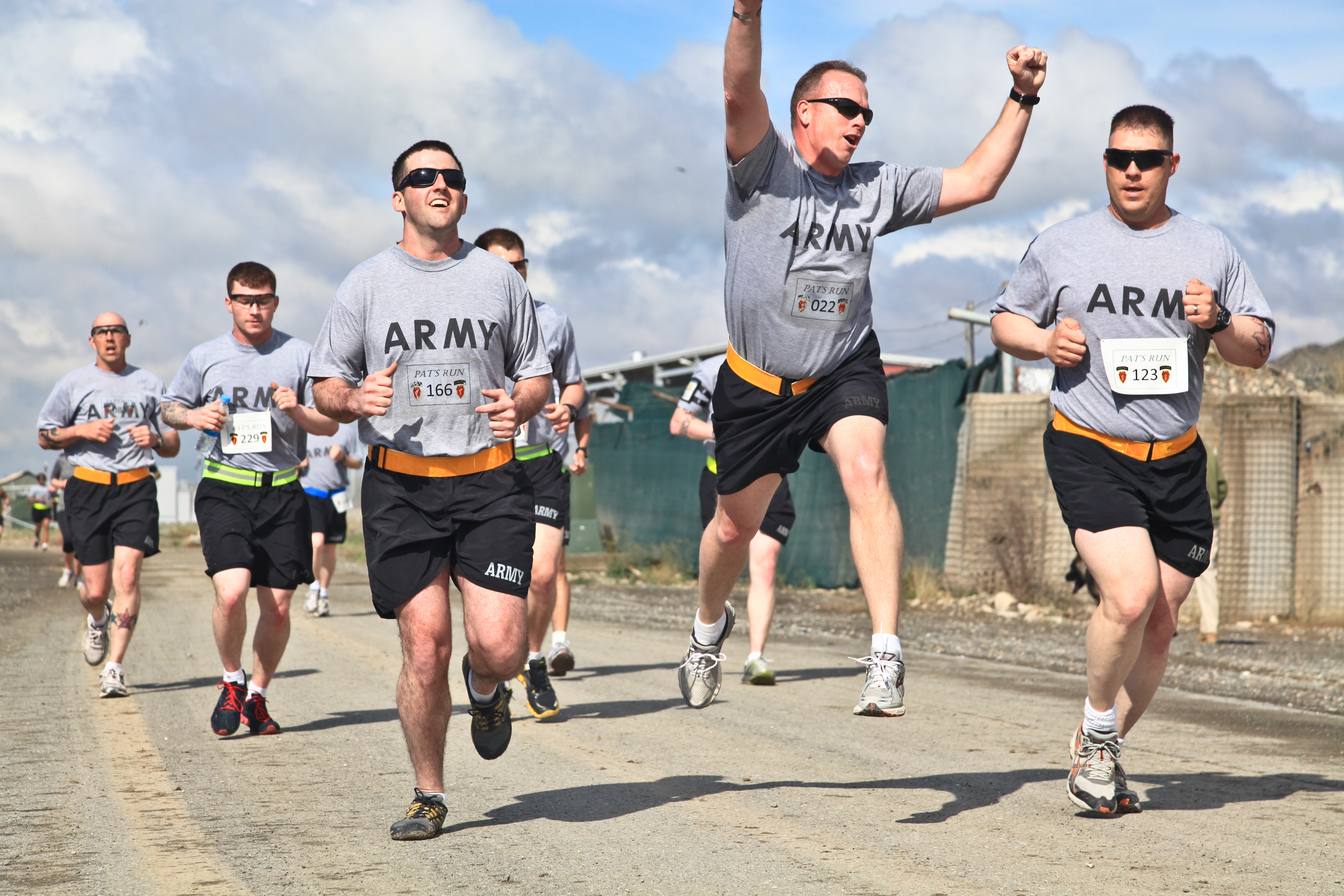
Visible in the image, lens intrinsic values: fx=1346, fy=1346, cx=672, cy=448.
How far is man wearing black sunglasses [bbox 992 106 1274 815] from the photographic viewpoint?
4688 millimetres

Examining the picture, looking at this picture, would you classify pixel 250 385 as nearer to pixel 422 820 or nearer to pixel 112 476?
pixel 112 476

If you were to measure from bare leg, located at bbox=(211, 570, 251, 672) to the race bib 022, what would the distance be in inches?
175

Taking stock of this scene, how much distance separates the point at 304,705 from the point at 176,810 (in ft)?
9.48

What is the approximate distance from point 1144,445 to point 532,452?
398 centimetres

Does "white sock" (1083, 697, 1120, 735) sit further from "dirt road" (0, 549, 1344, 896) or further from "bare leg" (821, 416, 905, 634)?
"bare leg" (821, 416, 905, 634)

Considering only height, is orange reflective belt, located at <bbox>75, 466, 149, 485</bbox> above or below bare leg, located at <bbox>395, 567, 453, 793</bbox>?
above

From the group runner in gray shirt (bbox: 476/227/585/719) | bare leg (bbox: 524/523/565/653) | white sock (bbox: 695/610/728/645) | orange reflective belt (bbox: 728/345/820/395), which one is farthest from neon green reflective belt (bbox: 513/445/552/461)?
orange reflective belt (bbox: 728/345/820/395)

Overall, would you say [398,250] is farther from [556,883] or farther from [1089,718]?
[1089,718]

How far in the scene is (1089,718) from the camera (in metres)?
4.81

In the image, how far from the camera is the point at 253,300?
7188mm

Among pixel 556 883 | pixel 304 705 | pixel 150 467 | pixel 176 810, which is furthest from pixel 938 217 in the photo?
pixel 150 467

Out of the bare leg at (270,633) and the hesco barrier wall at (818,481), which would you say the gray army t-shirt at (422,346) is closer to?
the bare leg at (270,633)

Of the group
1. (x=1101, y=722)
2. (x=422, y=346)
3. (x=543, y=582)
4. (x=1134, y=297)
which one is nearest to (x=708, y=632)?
(x=1101, y=722)

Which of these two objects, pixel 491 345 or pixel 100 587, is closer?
pixel 491 345
